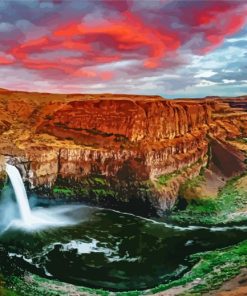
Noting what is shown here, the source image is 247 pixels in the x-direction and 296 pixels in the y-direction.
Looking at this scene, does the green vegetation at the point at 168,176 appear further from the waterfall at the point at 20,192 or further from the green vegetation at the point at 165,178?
the waterfall at the point at 20,192

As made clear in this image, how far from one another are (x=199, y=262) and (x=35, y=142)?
14.8 meters

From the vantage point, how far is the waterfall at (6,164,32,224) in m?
28.1

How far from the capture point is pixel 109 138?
109ft

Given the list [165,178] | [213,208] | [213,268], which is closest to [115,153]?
[165,178]

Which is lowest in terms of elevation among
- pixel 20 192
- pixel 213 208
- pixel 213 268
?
pixel 213 268

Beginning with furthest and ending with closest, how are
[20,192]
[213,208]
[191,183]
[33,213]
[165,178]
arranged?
[191,183] → [165,178] → [213,208] → [20,192] → [33,213]

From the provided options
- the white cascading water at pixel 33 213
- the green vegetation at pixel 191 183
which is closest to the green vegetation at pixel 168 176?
the green vegetation at pixel 191 183

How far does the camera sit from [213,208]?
99.0 feet

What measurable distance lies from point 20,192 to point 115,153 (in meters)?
6.38

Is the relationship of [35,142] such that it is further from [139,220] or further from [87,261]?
[87,261]

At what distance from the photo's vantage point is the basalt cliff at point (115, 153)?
30453 mm

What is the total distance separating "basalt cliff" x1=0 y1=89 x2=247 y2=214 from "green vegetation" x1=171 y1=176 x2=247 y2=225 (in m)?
1.00

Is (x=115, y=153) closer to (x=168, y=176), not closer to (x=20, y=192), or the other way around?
(x=168, y=176)

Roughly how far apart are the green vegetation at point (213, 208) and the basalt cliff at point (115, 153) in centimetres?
100
